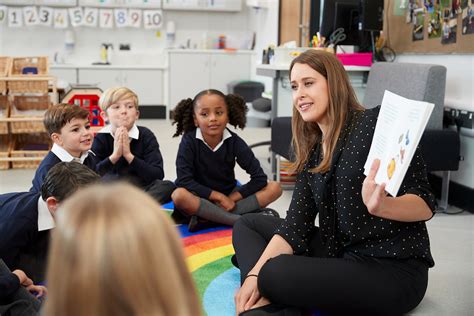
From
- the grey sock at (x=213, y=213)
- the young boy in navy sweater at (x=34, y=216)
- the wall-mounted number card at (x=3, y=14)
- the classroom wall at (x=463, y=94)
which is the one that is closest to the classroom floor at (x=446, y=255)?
the classroom wall at (x=463, y=94)

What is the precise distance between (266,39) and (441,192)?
4365 mm

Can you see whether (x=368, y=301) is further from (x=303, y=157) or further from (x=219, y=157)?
(x=219, y=157)

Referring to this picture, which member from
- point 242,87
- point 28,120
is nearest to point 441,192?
point 28,120

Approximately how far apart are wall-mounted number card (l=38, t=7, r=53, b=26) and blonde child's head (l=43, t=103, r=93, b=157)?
547 centimetres

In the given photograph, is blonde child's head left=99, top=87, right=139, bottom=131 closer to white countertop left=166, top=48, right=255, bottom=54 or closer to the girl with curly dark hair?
the girl with curly dark hair

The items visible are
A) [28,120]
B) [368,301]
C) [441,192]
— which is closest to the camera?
[368,301]

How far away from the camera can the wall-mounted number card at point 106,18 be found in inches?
309

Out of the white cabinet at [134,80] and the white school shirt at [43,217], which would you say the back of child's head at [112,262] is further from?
the white cabinet at [134,80]

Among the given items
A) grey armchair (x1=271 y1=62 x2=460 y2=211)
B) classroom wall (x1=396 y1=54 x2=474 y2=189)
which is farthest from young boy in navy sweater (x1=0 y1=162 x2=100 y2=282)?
classroom wall (x1=396 y1=54 x2=474 y2=189)

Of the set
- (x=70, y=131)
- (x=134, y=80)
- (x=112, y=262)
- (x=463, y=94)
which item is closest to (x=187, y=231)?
(x=70, y=131)

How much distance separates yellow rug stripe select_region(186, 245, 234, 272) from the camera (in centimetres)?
248

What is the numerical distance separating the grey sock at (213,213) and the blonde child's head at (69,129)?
0.60 metres

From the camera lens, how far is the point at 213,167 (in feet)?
10.1

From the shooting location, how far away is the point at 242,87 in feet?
24.8
